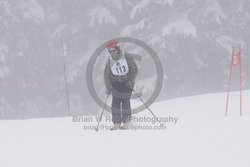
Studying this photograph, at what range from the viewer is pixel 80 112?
90.9 ft

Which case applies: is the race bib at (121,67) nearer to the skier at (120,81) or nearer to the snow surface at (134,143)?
the skier at (120,81)

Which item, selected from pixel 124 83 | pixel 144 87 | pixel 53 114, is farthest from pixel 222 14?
pixel 124 83

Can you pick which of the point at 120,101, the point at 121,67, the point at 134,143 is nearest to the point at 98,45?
the point at 120,101

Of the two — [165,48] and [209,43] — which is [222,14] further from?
[165,48]

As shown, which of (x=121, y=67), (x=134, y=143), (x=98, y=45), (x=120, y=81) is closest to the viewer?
(x=134, y=143)

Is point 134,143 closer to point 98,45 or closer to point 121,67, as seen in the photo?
point 121,67

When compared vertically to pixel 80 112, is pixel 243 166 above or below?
above

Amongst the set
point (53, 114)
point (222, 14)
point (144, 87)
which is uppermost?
point (222, 14)

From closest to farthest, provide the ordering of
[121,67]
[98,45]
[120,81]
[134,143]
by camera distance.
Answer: [134,143] < [121,67] < [120,81] < [98,45]

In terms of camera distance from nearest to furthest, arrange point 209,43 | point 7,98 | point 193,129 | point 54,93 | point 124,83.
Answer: point 193,129 < point 124,83 < point 209,43 < point 7,98 < point 54,93

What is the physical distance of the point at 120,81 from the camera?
9.42 m

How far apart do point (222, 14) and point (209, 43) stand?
209 centimetres

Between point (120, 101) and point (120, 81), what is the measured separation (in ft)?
1.52

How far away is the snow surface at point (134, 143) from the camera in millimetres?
6742
